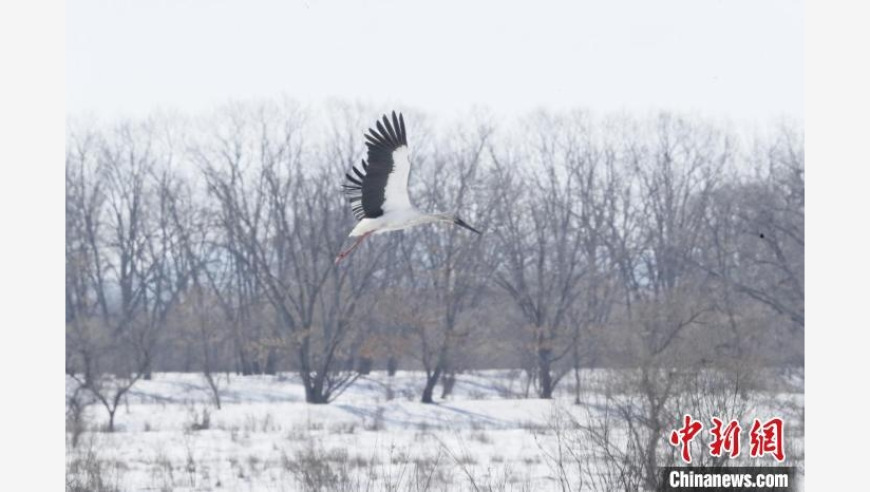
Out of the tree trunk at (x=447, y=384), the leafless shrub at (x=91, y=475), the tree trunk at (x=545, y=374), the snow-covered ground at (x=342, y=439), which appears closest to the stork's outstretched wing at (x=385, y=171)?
the snow-covered ground at (x=342, y=439)

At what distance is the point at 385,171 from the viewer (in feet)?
33.5

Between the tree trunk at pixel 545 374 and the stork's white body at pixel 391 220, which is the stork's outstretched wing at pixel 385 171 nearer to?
the stork's white body at pixel 391 220

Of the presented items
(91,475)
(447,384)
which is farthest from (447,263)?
(91,475)

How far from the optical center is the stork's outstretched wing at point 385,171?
10.1 metres

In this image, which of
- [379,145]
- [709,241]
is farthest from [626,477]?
[709,241]

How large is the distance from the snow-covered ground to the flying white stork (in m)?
1.99

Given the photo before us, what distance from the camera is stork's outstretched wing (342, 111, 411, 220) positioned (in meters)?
10.1

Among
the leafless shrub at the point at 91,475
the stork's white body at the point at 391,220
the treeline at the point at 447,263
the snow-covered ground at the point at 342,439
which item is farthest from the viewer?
the treeline at the point at 447,263

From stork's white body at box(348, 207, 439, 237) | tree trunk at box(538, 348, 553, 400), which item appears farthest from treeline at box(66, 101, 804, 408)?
stork's white body at box(348, 207, 439, 237)

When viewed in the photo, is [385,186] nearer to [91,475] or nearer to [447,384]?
[91,475]

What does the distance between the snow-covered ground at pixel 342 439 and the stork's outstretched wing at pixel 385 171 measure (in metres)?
2.14

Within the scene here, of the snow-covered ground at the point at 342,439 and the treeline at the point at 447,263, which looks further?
the treeline at the point at 447,263

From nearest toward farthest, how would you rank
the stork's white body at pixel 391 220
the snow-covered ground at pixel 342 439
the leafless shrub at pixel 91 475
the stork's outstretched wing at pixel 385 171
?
the stork's outstretched wing at pixel 385 171
the stork's white body at pixel 391 220
the leafless shrub at pixel 91 475
the snow-covered ground at pixel 342 439

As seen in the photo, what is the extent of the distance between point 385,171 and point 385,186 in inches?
5.4
